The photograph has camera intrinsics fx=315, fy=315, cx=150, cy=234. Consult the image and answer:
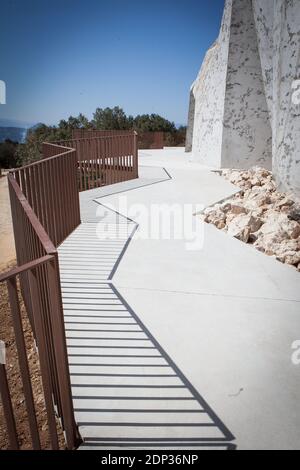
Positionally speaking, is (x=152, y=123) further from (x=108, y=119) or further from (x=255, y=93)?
(x=255, y=93)

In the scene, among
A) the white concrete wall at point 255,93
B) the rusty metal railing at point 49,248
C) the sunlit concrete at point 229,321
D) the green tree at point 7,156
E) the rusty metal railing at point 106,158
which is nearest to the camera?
the rusty metal railing at point 49,248

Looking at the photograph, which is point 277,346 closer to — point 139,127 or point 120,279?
point 120,279

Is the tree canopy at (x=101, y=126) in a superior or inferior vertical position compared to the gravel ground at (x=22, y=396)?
superior

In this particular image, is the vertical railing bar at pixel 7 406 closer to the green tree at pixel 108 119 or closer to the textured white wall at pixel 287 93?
the textured white wall at pixel 287 93

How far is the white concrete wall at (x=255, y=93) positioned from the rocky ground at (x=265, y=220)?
0.64 meters

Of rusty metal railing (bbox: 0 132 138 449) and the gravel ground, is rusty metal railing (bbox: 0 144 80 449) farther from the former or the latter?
the gravel ground

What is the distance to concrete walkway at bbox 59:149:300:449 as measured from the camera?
226cm

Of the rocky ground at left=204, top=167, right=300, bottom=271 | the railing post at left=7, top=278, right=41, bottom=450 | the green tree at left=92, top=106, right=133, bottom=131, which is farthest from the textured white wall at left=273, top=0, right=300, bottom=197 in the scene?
the green tree at left=92, top=106, right=133, bottom=131

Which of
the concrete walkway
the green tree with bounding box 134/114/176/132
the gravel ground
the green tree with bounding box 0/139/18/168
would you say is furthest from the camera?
the green tree with bounding box 0/139/18/168

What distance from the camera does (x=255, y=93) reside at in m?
11.4

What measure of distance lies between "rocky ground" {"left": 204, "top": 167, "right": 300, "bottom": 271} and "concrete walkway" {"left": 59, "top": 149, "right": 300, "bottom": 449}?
0.22m

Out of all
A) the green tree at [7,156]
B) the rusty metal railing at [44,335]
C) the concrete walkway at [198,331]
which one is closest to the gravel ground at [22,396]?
the rusty metal railing at [44,335]

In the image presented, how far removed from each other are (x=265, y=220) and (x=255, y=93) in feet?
24.4

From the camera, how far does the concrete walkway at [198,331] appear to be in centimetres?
226
